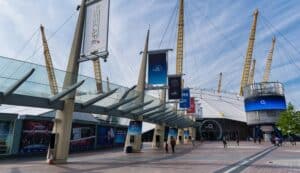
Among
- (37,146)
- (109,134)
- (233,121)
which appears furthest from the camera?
(233,121)

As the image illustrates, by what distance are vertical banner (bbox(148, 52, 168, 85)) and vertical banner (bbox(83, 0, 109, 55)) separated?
37.3 ft

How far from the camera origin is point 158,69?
2967cm

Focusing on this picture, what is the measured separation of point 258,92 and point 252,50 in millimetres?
39397

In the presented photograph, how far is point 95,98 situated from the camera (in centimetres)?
1984

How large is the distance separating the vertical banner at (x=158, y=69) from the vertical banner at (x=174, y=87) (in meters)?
3.15

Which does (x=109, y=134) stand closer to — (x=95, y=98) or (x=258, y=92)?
(x=95, y=98)

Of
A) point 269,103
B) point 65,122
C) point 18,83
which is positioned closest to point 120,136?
point 65,122

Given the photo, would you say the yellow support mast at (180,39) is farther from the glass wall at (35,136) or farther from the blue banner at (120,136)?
the glass wall at (35,136)

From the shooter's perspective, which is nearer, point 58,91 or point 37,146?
point 58,91

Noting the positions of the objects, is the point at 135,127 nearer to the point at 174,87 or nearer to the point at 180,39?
the point at 174,87

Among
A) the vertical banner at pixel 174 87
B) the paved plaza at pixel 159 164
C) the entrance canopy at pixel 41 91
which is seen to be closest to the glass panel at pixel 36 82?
the entrance canopy at pixel 41 91

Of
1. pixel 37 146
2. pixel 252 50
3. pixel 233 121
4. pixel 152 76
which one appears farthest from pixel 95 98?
pixel 252 50

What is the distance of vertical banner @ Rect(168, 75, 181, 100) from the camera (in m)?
32.2

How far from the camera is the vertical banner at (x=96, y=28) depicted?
1795 cm
